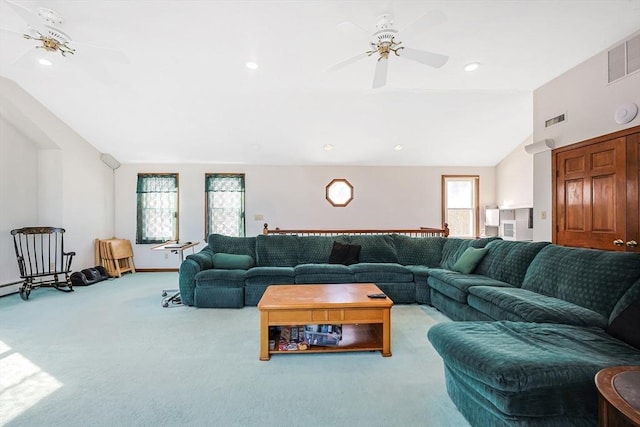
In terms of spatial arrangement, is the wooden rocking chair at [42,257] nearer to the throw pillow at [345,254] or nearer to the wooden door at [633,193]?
the throw pillow at [345,254]

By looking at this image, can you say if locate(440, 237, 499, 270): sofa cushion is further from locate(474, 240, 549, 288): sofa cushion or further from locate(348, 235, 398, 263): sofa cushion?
locate(348, 235, 398, 263): sofa cushion

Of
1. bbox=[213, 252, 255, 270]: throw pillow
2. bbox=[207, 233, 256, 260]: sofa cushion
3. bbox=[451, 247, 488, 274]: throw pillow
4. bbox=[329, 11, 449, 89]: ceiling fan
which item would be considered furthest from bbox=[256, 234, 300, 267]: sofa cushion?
bbox=[329, 11, 449, 89]: ceiling fan

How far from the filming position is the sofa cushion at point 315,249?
4742mm

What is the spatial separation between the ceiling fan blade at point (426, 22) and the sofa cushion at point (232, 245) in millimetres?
3546

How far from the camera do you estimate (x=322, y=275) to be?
4.13 meters

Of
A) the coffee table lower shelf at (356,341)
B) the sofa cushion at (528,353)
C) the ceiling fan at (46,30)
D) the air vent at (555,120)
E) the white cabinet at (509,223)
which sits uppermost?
the ceiling fan at (46,30)

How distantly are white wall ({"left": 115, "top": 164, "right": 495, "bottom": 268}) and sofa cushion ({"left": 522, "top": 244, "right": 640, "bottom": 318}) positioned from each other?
12.7 feet

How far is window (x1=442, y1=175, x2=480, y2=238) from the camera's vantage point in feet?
22.6

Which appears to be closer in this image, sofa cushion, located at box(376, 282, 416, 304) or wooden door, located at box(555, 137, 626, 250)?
wooden door, located at box(555, 137, 626, 250)

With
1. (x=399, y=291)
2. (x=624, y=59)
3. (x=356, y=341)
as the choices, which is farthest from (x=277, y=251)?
(x=624, y=59)

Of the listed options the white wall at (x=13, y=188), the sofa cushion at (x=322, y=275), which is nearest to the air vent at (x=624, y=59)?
the sofa cushion at (x=322, y=275)

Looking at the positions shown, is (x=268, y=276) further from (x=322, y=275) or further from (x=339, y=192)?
(x=339, y=192)

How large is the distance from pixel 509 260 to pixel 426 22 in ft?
8.41

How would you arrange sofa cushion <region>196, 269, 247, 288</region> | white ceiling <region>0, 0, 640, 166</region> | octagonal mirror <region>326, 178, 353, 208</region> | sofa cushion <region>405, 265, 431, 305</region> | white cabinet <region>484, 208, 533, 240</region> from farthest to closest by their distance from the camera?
octagonal mirror <region>326, 178, 353, 208</region> → white cabinet <region>484, 208, 533, 240</region> → sofa cushion <region>405, 265, 431, 305</region> → sofa cushion <region>196, 269, 247, 288</region> → white ceiling <region>0, 0, 640, 166</region>
